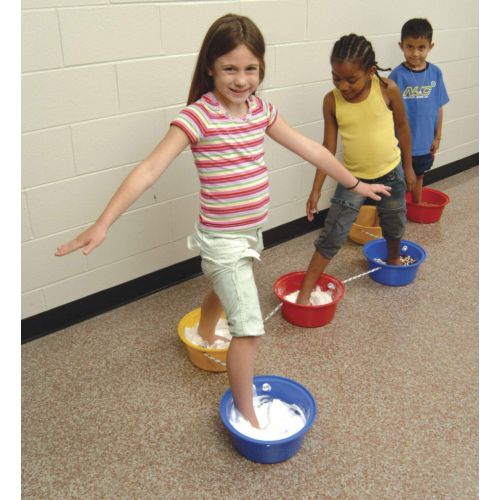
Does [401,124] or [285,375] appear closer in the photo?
[285,375]

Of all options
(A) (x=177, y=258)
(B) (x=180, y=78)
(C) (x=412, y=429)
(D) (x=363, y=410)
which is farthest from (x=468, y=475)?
(B) (x=180, y=78)

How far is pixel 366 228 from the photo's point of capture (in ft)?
9.63

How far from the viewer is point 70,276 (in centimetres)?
222

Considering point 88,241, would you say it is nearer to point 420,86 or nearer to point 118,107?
point 118,107

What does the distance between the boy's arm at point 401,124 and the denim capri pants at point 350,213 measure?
0.14m

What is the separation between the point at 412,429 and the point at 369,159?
1.14 meters

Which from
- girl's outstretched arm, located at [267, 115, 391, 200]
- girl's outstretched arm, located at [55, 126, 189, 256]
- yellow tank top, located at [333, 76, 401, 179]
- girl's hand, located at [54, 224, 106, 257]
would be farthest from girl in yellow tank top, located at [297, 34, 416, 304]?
girl's hand, located at [54, 224, 106, 257]

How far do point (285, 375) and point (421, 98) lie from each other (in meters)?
1.88

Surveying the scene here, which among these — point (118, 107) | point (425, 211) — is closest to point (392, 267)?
point (425, 211)

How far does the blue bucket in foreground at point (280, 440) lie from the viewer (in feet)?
4.96

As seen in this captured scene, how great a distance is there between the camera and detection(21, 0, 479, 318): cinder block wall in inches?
75.2

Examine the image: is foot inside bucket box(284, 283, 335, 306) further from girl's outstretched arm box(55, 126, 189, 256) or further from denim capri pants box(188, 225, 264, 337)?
girl's outstretched arm box(55, 126, 189, 256)

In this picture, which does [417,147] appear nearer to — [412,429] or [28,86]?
[412,429]

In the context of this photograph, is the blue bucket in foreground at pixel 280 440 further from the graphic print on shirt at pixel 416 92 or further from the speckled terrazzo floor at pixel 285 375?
the graphic print on shirt at pixel 416 92
